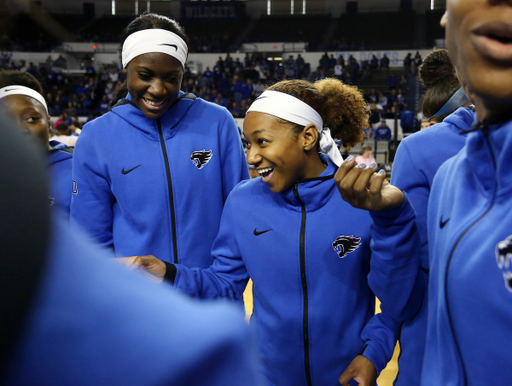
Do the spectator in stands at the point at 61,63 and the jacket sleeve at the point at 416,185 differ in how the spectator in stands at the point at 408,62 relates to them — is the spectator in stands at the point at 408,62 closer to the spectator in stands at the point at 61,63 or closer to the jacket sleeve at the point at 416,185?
the spectator in stands at the point at 61,63

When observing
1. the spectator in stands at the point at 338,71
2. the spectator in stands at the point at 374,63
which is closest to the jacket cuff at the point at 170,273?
the spectator in stands at the point at 338,71

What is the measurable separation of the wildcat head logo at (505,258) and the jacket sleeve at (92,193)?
1478 mm

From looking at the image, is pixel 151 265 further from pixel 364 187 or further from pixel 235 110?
pixel 235 110

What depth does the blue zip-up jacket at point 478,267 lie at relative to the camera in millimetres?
659

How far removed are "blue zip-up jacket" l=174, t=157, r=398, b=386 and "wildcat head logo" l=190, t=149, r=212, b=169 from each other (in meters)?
0.42

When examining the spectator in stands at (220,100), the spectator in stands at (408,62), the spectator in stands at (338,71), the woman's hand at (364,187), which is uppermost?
the spectator in stands at (408,62)

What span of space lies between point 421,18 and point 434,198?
90.7 ft

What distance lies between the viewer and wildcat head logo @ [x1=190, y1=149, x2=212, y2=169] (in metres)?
1.84

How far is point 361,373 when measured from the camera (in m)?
1.29

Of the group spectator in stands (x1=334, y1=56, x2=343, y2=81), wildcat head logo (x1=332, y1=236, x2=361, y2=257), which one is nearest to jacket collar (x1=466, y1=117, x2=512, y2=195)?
wildcat head logo (x1=332, y1=236, x2=361, y2=257)

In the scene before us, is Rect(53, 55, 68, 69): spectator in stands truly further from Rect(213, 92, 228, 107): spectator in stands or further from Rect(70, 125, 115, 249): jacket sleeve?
Rect(70, 125, 115, 249): jacket sleeve

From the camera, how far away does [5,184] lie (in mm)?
222

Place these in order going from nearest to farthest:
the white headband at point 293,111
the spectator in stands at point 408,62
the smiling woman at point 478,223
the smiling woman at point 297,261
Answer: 1. the smiling woman at point 478,223
2. the smiling woman at point 297,261
3. the white headband at point 293,111
4. the spectator in stands at point 408,62

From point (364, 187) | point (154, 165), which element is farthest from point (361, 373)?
point (154, 165)
